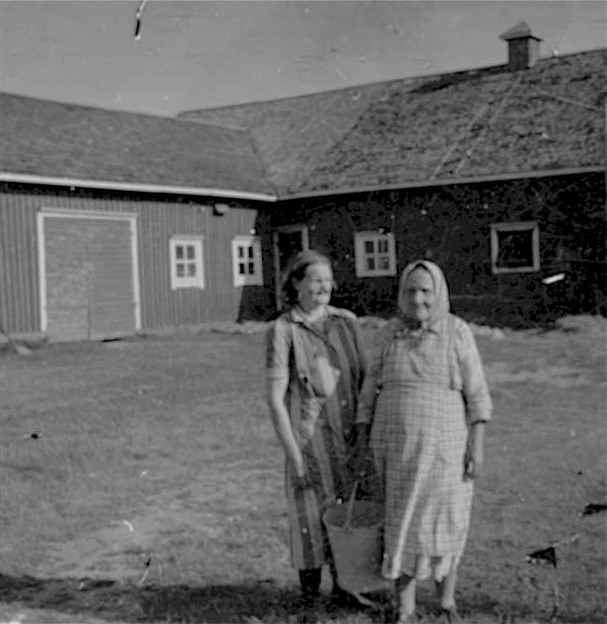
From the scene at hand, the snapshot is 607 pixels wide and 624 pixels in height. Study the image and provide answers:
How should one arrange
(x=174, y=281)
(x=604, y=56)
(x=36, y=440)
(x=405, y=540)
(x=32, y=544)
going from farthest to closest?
(x=604, y=56)
(x=174, y=281)
(x=36, y=440)
(x=32, y=544)
(x=405, y=540)

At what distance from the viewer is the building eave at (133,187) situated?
15641 mm

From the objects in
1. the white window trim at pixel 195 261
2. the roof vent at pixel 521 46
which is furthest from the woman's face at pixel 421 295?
the roof vent at pixel 521 46

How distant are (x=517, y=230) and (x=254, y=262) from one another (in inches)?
246

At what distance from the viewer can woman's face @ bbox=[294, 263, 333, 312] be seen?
159 inches

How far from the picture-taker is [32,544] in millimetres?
5203

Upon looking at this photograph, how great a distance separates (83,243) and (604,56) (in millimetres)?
12484

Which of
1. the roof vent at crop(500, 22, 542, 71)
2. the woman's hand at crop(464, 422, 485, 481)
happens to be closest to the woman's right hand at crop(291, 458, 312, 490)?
the woman's hand at crop(464, 422, 485, 481)

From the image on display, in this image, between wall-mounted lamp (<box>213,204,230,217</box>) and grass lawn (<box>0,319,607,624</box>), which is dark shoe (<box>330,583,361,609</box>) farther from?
wall-mounted lamp (<box>213,204,230,217</box>)

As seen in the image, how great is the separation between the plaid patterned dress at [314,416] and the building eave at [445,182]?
1387cm

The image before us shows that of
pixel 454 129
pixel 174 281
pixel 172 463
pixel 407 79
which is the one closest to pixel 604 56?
pixel 454 129

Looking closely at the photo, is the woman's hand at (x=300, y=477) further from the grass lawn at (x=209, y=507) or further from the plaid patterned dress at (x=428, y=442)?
the grass lawn at (x=209, y=507)

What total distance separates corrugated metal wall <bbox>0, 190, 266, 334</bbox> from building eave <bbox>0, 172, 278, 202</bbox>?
0.31m

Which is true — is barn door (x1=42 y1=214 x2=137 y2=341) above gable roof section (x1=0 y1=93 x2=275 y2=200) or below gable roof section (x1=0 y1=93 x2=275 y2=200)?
below

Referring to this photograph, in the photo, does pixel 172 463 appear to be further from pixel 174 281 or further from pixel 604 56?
pixel 604 56
